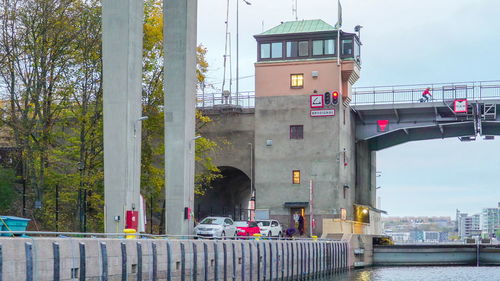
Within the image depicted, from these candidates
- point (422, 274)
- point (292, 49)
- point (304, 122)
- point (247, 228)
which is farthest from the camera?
point (292, 49)

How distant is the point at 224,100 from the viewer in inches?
3383

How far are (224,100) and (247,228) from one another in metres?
24.7

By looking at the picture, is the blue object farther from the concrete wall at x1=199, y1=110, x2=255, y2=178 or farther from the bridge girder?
the bridge girder

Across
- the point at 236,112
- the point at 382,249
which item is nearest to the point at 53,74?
the point at 236,112

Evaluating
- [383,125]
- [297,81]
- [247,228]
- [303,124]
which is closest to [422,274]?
[247,228]

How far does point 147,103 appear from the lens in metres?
68.2

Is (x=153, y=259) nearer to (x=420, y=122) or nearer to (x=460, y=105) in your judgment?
(x=460, y=105)

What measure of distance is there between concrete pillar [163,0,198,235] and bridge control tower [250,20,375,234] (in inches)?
1175

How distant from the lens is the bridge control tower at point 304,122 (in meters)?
80.2

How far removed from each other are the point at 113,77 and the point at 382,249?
44380mm

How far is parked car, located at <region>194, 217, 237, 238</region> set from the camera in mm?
56094

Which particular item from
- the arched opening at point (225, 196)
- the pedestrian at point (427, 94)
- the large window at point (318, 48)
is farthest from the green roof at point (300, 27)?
the arched opening at point (225, 196)

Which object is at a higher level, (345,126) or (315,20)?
(315,20)

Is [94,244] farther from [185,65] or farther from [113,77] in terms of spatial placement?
[185,65]
